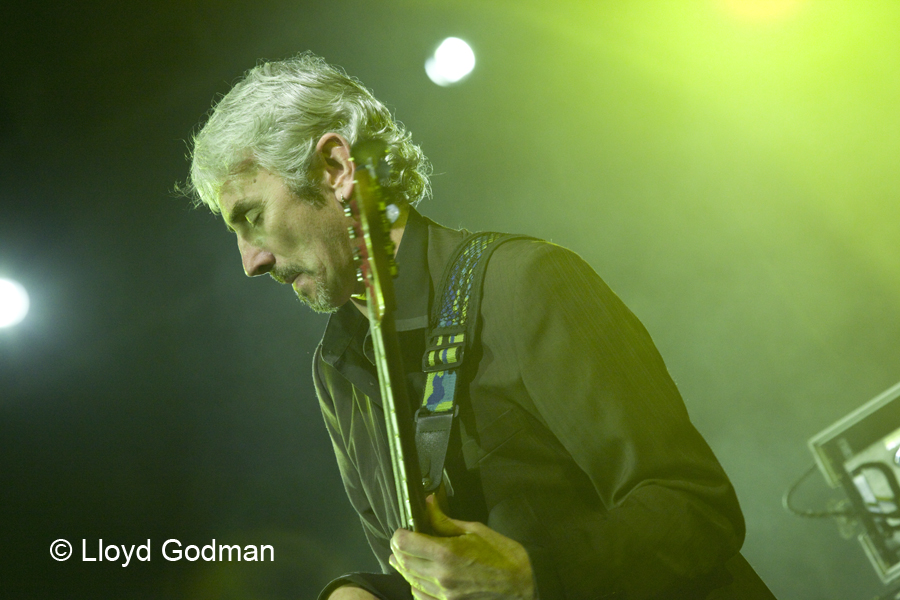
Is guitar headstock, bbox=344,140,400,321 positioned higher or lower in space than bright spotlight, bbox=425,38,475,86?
lower

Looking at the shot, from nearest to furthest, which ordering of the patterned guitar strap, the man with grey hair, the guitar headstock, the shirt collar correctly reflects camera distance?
the guitar headstock, the man with grey hair, the patterned guitar strap, the shirt collar

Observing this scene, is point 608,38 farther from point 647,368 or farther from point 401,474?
point 401,474

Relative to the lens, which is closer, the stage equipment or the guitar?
the guitar

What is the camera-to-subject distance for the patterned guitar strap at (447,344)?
1354 mm

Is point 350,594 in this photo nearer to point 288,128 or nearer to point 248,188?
point 248,188

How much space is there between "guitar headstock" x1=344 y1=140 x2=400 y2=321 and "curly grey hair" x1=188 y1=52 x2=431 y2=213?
25.1 inches

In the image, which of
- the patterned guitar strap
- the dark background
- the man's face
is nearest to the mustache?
the man's face

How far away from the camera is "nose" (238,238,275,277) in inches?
69.6

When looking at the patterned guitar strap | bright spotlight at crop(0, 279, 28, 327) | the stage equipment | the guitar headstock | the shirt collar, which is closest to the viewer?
the guitar headstock

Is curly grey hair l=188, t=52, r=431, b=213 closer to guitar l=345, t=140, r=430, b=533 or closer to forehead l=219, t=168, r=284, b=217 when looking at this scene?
forehead l=219, t=168, r=284, b=217

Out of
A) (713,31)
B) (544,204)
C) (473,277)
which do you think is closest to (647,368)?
(473,277)

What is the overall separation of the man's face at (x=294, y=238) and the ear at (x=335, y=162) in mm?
46

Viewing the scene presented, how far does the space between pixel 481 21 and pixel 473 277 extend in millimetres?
2890

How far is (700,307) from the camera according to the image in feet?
12.9
